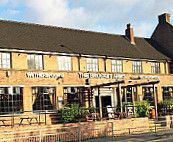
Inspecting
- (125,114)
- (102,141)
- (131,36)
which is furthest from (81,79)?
(131,36)

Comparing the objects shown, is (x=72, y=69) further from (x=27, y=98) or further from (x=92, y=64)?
(x=27, y=98)

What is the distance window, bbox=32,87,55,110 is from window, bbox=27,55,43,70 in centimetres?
234

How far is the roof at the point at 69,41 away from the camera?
87.4 feet

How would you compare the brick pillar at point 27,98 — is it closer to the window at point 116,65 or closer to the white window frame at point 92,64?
the white window frame at point 92,64

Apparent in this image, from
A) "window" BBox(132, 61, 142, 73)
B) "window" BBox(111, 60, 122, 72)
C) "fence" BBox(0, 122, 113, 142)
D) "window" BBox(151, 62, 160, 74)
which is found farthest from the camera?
"window" BBox(151, 62, 160, 74)

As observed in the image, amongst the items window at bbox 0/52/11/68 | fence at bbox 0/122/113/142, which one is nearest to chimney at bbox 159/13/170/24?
window at bbox 0/52/11/68

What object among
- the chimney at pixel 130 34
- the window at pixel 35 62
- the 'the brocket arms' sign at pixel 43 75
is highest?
the chimney at pixel 130 34

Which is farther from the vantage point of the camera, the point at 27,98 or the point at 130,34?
the point at 130,34

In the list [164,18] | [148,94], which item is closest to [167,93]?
[148,94]

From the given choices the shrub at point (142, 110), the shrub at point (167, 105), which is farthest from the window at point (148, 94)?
the shrub at point (142, 110)

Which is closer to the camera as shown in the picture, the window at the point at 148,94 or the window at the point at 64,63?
the window at the point at 64,63

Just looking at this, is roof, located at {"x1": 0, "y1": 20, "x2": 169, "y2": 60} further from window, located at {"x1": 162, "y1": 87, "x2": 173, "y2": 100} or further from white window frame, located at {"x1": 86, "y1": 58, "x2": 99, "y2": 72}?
window, located at {"x1": 162, "y1": 87, "x2": 173, "y2": 100}

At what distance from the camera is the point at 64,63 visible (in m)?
28.1

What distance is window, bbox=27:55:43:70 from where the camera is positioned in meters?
26.0
